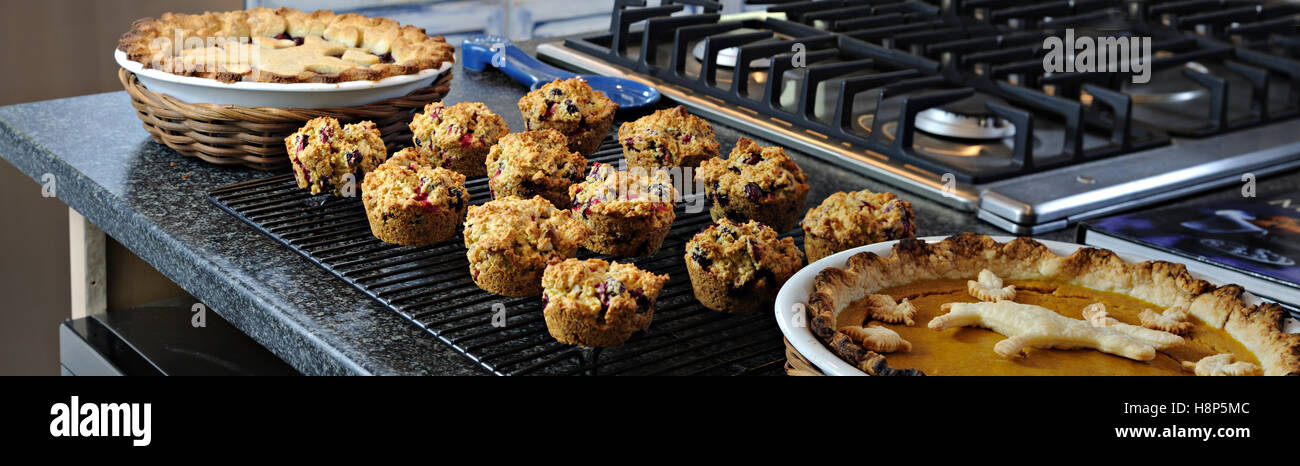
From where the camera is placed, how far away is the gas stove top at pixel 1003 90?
157 centimetres

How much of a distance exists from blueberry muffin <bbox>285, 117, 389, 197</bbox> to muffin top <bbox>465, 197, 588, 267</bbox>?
10.1 inches

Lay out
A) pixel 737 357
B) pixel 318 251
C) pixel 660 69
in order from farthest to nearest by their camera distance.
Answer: pixel 660 69
pixel 318 251
pixel 737 357

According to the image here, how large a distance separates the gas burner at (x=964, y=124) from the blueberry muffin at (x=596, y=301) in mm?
816

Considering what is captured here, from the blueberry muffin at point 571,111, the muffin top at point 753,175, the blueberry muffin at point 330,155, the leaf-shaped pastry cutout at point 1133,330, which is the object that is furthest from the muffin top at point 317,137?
the leaf-shaped pastry cutout at point 1133,330

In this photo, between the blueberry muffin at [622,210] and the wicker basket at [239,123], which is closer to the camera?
the blueberry muffin at [622,210]

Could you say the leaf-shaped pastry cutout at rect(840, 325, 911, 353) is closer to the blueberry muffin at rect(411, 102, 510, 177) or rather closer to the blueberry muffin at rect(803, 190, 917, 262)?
the blueberry muffin at rect(803, 190, 917, 262)

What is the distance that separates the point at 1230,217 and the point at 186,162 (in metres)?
1.34

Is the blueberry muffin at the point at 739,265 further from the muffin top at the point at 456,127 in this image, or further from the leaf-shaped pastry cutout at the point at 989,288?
the muffin top at the point at 456,127

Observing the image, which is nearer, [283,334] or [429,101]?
[283,334]

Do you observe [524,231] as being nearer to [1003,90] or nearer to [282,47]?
[282,47]

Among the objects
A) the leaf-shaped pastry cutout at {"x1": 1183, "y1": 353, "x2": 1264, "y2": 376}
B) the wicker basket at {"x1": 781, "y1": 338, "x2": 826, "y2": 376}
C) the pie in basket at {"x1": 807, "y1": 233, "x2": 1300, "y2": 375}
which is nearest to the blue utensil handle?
the pie in basket at {"x1": 807, "y1": 233, "x2": 1300, "y2": 375}
